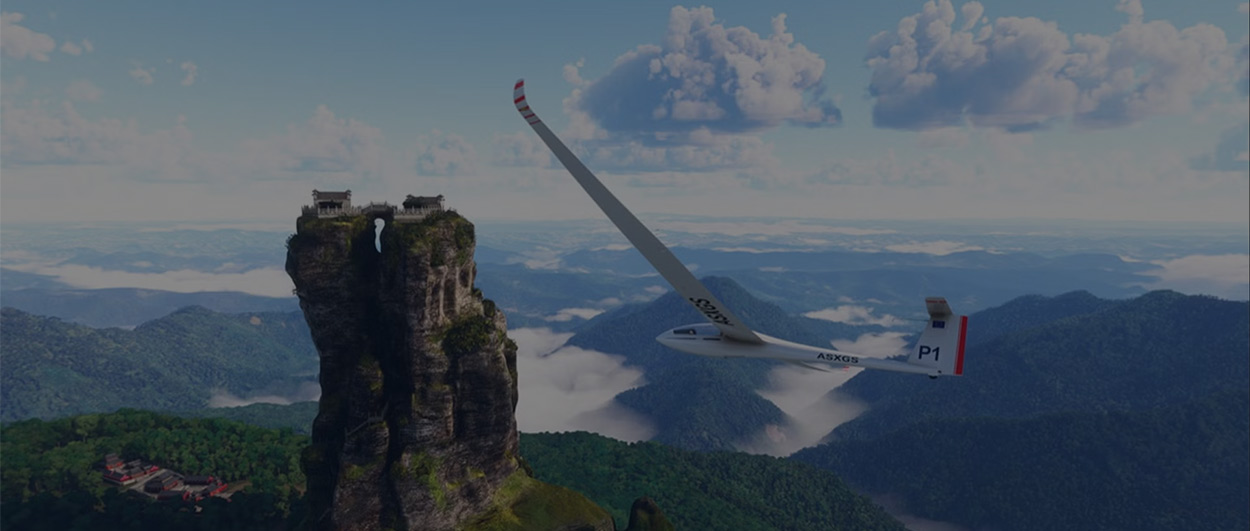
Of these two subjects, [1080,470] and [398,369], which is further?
[1080,470]

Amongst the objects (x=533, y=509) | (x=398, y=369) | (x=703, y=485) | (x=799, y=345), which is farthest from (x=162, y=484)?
(x=703, y=485)

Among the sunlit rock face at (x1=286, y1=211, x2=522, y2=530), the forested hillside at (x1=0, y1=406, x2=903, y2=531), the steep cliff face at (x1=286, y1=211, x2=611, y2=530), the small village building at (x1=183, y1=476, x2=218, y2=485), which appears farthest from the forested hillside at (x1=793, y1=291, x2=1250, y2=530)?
the small village building at (x1=183, y1=476, x2=218, y2=485)

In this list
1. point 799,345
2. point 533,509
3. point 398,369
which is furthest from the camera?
point 533,509

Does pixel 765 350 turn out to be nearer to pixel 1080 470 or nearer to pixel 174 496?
pixel 174 496

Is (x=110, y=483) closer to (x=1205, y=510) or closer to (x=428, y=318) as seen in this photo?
(x=428, y=318)

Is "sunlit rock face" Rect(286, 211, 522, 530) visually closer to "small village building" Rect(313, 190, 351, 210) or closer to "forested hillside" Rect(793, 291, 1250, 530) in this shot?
"small village building" Rect(313, 190, 351, 210)

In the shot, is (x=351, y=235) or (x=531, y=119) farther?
(x=351, y=235)

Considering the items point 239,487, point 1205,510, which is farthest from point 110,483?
point 1205,510
